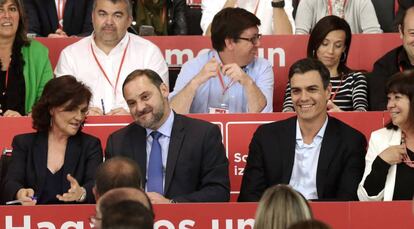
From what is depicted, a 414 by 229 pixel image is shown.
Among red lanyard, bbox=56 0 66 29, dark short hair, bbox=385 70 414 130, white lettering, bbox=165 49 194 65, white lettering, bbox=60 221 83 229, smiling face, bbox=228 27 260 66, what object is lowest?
white lettering, bbox=60 221 83 229

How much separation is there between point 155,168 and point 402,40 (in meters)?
2.93

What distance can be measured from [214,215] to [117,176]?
98 cm

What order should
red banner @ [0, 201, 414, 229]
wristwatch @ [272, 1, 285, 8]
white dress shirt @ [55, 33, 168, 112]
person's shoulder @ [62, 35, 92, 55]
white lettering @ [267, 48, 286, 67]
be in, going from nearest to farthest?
red banner @ [0, 201, 414, 229] → white dress shirt @ [55, 33, 168, 112] → person's shoulder @ [62, 35, 92, 55] → white lettering @ [267, 48, 286, 67] → wristwatch @ [272, 1, 285, 8]

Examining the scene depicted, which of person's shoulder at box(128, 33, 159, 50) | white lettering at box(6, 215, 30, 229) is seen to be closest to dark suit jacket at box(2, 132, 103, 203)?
white lettering at box(6, 215, 30, 229)

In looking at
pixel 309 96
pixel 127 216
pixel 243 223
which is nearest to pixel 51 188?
pixel 243 223

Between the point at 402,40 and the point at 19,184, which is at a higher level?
the point at 402,40

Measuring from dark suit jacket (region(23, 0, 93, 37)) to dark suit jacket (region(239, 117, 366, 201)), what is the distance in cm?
347

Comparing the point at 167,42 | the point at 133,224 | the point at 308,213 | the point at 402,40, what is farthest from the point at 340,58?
the point at 133,224

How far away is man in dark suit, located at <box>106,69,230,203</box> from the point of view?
8.81m

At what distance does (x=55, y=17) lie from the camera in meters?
12.2

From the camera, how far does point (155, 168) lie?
8.93m

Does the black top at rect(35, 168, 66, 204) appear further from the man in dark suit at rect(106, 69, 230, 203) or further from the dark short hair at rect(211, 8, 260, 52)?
the dark short hair at rect(211, 8, 260, 52)

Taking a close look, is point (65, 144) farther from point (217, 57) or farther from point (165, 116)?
point (217, 57)

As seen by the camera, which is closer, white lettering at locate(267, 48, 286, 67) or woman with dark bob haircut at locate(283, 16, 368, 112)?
woman with dark bob haircut at locate(283, 16, 368, 112)
